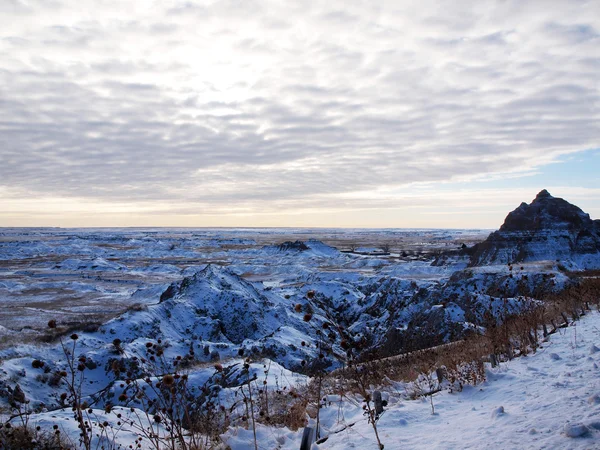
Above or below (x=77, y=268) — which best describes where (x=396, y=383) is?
above

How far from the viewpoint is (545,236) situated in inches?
1441

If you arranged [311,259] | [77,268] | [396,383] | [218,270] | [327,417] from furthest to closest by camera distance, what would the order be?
[311,259]
[77,268]
[218,270]
[396,383]
[327,417]

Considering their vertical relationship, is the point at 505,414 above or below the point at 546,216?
below

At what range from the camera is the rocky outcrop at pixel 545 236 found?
115ft

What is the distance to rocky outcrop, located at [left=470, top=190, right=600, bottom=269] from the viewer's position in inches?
1384

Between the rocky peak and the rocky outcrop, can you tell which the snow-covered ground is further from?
the rocky peak

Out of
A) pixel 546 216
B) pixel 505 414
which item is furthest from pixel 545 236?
pixel 505 414

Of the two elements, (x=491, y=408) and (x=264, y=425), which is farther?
(x=264, y=425)

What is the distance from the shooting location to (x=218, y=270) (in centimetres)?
2617

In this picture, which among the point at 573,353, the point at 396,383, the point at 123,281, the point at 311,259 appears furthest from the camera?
the point at 311,259

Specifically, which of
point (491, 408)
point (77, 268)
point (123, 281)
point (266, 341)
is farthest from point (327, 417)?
point (77, 268)

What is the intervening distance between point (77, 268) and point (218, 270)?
1676 inches

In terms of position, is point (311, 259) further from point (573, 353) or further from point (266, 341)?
point (573, 353)

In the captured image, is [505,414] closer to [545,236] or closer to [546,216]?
[545,236]
